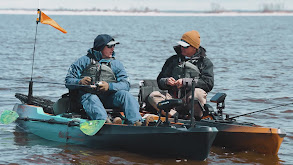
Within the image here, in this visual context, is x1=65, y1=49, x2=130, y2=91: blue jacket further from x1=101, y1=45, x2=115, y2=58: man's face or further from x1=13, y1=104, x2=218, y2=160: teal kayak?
x1=13, y1=104, x2=218, y2=160: teal kayak

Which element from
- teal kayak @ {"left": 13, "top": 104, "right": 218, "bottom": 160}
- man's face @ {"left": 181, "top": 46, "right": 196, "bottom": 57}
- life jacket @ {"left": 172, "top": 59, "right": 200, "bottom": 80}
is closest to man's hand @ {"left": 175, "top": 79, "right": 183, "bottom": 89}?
life jacket @ {"left": 172, "top": 59, "right": 200, "bottom": 80}

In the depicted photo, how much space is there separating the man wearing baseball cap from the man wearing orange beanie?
717mm

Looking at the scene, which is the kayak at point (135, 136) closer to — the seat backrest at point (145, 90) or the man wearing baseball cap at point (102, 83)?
the man wearing baseball cap at point (102, 83)

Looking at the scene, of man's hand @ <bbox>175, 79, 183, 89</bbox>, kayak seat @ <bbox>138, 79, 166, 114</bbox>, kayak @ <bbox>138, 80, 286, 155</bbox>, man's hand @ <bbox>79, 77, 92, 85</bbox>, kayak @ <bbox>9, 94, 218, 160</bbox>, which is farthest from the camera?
kayak seat @ <bbox>138, 79, 166, 114</bbox>

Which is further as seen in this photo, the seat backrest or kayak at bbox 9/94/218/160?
the seat backrest

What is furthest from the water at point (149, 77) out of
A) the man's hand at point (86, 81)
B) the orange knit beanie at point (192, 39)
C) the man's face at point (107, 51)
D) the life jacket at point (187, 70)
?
the orange knit beanie at point (192, 39)

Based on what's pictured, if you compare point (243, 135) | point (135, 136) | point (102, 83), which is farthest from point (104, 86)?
point (243, 135)

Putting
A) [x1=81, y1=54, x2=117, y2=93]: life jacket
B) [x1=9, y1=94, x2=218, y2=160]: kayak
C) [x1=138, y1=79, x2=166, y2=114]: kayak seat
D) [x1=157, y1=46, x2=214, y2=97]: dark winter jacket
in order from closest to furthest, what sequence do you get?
[x1=9, y1=94, x2=218, y2=160]: kayak
[x1=81, y1=54, x2=117, y2=93]: life jacket
[x1=157, y1=46, x2=214, y2=97]: dark winter jacket
[x1=138, y1=79, x2=166, y2=114]: kayak seat

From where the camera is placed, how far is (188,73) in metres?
9.57

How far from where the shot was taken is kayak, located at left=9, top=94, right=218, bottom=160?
8.12 m

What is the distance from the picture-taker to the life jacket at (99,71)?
9281mm

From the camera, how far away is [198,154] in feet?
27.2

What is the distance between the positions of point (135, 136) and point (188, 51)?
5.89 ft

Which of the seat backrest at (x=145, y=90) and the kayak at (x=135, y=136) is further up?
the seat backrest at (x=145, y=90)
